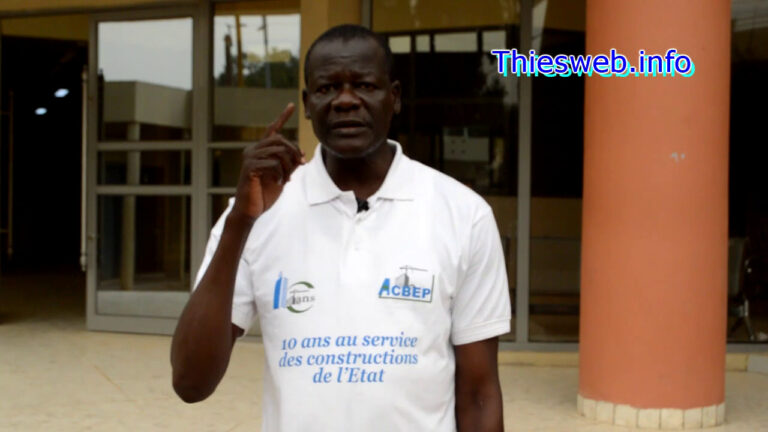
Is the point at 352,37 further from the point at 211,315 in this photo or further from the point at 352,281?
the point at 211,315

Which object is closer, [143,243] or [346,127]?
[346,127]

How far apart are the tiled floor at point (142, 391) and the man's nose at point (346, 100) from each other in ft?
13.9

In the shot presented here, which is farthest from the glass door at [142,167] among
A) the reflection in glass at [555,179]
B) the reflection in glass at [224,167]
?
the reflection in glass at [555,179]

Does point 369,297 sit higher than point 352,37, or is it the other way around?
Result: point 352,37

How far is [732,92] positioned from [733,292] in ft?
6.06

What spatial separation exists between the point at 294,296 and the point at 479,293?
0.39 m

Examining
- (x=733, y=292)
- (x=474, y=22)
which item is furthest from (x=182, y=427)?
(x=733, y=292)

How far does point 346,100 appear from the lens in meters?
2.04

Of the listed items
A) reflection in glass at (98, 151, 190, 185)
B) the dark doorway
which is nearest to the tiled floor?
reflection in glass at (98, 151, 190, 185)

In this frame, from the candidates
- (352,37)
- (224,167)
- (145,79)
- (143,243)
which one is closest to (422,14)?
(224,167)

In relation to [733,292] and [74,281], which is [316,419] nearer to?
[733,292]

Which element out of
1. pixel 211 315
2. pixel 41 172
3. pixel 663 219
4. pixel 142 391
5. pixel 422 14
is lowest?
pixel 142 391

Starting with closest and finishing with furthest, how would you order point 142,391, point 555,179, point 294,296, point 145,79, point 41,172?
point 294,296 < point 142,391 < point 555,179 < point 145,79 < point 41,172

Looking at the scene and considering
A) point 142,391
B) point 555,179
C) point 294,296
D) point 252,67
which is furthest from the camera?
point 252,67
